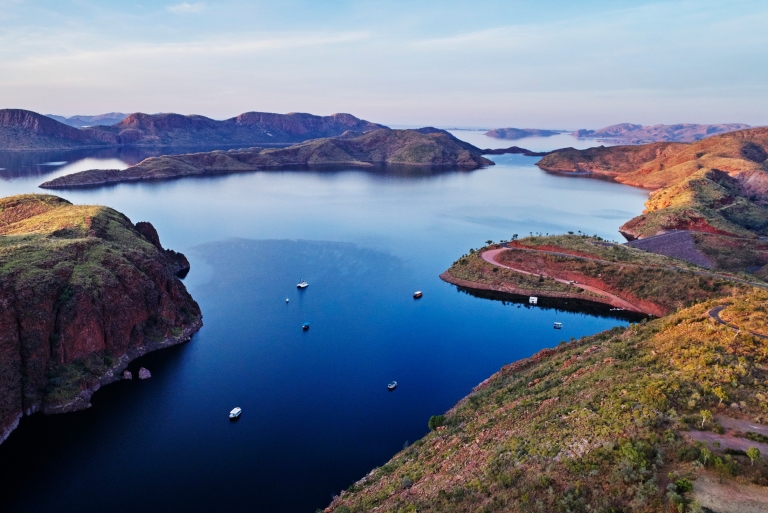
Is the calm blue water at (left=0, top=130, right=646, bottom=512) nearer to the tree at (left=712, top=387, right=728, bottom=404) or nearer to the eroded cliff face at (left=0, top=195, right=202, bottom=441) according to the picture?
the eroded cliff face at (left=0, top=195, right=202, bottom=441)

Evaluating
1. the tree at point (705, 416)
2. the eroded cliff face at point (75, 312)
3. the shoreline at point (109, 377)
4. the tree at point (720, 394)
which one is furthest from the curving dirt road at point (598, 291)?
the eroded cliff face at point (75, 312)

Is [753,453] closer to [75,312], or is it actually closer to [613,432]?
[613,432]

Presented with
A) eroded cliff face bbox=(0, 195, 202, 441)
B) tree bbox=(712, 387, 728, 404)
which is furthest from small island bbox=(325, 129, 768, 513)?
eroded cliff face bbox=(0, 195, 202, 441)

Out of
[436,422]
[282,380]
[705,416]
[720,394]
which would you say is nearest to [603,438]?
[705,416]

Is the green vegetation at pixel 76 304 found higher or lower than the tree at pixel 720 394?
lower

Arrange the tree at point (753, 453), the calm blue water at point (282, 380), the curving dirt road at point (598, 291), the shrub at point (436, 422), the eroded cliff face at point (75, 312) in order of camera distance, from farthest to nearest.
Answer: the curving dirt road at point (598, 291)
the eroded cliff face at point (75, 312)
the shrub at point (436, 422)
the calm blue water at point (282, 380)
the tree at point (753, 453)

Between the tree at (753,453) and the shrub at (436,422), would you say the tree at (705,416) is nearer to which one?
the tree at (753,453)

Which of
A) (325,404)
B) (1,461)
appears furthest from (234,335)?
(1,461)
